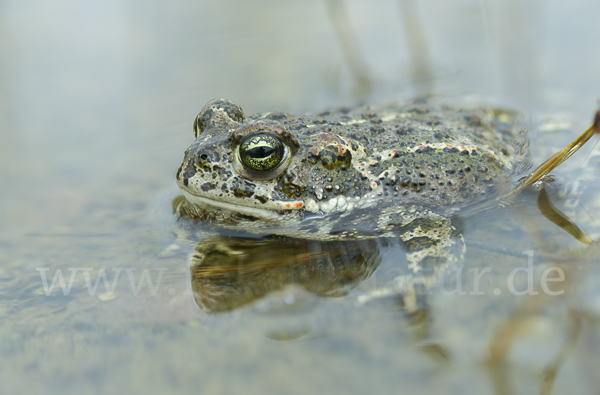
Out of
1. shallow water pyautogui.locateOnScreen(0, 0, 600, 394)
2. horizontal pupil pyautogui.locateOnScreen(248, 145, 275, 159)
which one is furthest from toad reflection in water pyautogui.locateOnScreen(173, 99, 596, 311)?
shallow water pyautogui.locateOnScreen(0, 0, 600, 394)

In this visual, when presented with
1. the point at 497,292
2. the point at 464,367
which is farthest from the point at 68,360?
the point at 497,292

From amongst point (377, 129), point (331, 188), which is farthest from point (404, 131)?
point (331, 188)

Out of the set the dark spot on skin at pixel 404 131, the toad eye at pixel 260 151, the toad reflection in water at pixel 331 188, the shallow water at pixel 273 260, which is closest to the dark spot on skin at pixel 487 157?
the toad reflection in water at pixel 331 188

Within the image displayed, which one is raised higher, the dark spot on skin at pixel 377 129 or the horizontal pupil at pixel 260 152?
the horizontal pupil at pixel 260 152

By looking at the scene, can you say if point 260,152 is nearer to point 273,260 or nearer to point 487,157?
point 273,260

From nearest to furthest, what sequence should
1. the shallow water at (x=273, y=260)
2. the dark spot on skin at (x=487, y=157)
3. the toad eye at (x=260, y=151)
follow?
the shallow water at (x=273, y=260) → the toad eye at (x=260, y=151) → the dark spot on skin at (x=487, y=157)

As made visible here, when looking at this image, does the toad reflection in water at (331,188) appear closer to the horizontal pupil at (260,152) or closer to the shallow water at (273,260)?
the horizontal pupil at (260,152)

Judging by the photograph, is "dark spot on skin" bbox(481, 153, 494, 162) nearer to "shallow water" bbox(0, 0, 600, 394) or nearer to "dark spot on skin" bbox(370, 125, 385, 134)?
"shallow water" bbox(0, 0, 600, 394)

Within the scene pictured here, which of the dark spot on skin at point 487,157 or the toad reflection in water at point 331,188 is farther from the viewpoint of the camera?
the dark spot on skin at point 487,157

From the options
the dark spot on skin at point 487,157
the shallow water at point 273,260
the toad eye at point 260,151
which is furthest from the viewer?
the dark spot on skin at point 487,157

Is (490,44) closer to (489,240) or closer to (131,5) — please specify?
(489,240)
